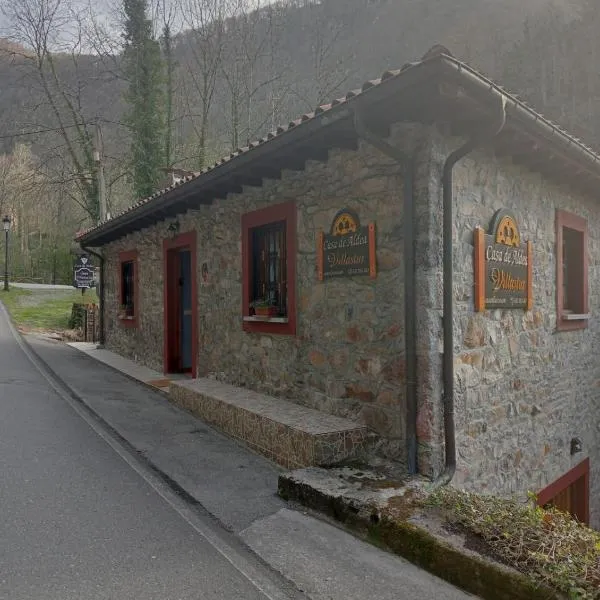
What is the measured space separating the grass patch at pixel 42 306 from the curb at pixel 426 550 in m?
16.1

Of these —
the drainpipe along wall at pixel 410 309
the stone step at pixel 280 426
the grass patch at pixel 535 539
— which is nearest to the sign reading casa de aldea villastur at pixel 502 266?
the drainpipe along wall at pixel 410 309

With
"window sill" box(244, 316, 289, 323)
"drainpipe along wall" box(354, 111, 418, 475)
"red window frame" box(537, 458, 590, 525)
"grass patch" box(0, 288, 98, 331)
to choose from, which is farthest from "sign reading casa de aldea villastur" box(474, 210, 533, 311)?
"grass patch" box(0, 288, 98, 331)

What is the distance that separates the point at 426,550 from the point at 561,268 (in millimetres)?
4136

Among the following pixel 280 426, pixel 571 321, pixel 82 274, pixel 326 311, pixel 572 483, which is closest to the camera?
pixel 280 426

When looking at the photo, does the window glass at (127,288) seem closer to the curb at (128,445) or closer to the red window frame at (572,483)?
the curb at (128,445)

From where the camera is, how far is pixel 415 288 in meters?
4.01

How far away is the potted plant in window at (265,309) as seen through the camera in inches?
226

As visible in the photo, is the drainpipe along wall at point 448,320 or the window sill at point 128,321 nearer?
the drainpipe along wall at point 448,320

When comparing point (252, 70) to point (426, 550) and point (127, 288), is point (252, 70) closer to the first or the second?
point (127, 288)

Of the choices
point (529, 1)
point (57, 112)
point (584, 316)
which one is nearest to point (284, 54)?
point (57, 112)

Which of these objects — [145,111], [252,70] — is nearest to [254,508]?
[145,111]

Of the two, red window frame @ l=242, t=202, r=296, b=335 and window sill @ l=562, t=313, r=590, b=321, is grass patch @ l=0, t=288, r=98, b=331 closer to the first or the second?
red window frame @ l=242, t=202, r=296, b=335

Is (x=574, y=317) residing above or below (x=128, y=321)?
above

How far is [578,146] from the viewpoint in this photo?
4.69 meters
